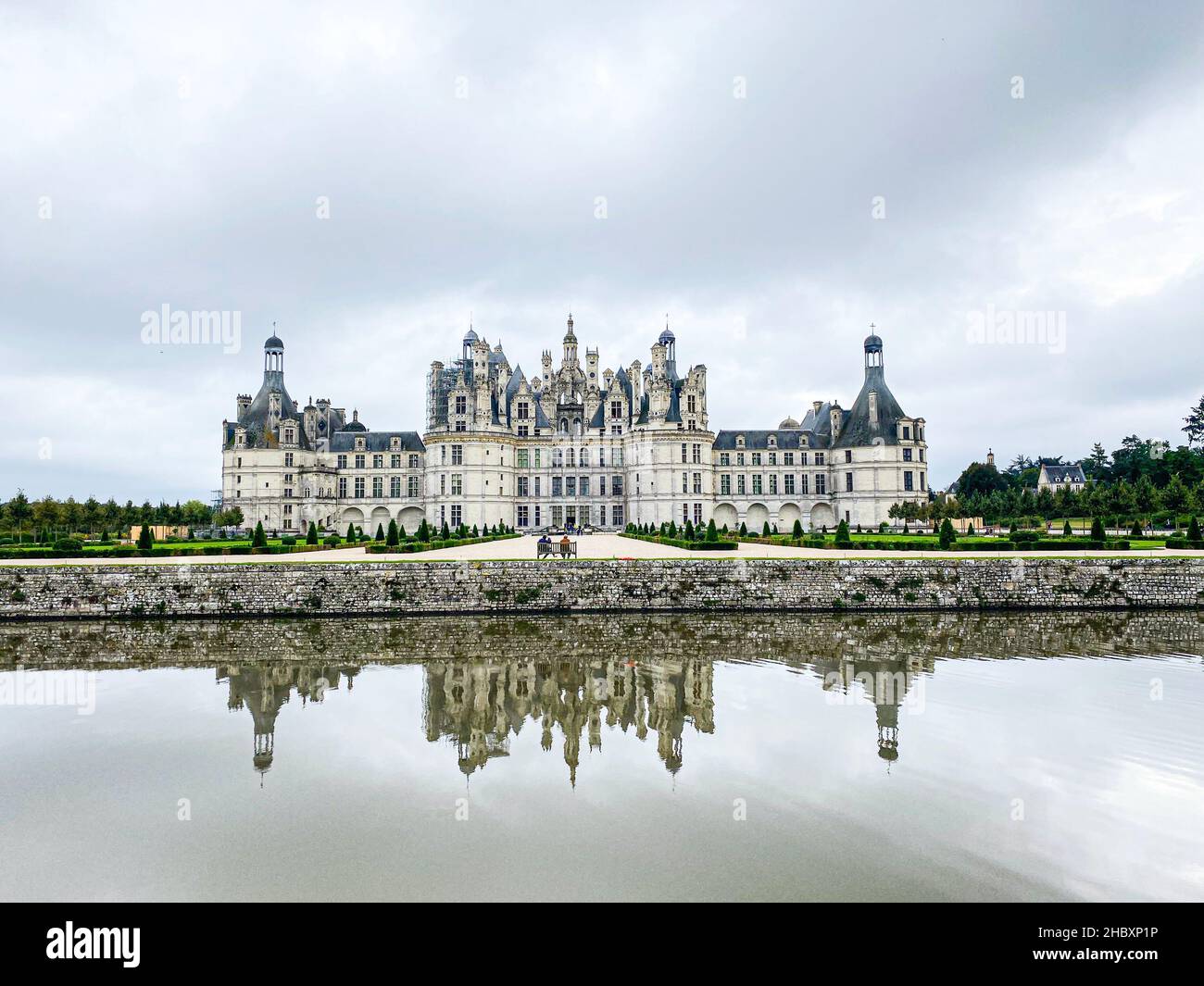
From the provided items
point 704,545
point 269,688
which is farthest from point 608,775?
point 704,545

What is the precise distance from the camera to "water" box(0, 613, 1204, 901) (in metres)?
6.96

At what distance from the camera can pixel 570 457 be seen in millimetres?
63656

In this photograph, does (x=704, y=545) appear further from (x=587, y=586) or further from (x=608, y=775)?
(x=608, y=775)

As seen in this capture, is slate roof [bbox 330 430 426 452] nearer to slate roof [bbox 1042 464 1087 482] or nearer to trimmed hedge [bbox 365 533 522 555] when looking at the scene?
trimmed hedge [bbox 365 533 522 555]

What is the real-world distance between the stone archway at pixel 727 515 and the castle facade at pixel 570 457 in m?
0.14

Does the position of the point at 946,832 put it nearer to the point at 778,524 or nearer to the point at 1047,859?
the point at 1047,859

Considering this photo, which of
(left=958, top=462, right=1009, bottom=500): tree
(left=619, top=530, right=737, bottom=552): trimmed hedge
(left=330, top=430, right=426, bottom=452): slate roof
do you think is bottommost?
(left=619, top=530, right=737, bottom=552): trimmed hedge

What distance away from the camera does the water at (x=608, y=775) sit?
6964mm

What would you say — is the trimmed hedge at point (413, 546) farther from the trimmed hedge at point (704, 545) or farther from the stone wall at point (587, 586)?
the trimmed hedge at point (704, 545)

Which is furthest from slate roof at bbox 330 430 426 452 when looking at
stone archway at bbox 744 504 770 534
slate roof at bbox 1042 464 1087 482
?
slate roof at bbox 1042 464 1087 482

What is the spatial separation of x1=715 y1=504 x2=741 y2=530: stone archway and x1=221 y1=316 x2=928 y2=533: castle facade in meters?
0.14

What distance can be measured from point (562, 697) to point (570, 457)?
50.5 m
